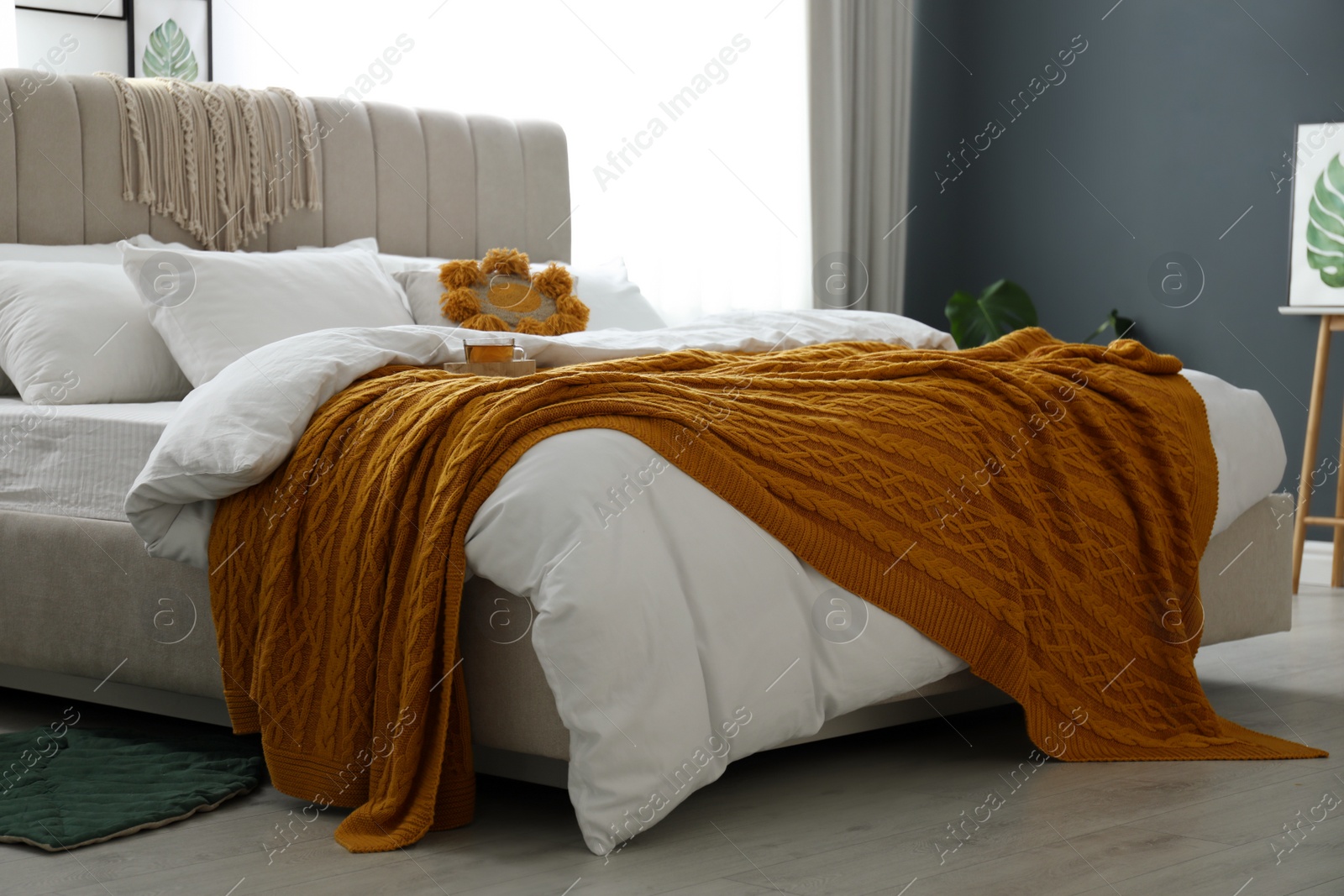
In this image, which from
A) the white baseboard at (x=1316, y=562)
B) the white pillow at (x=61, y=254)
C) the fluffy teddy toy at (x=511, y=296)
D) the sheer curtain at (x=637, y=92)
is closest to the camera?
the white pillow at (x=61, y=254)

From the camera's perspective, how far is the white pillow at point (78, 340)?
2.86 metres

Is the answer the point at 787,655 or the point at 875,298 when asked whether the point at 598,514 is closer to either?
the point at 787,655

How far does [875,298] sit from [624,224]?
1153mm

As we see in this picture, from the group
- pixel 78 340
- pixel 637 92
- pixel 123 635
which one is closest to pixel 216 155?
pixel 78 340

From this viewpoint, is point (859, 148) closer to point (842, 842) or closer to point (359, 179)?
point (359, 179)

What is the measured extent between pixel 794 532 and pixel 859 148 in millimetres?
3516

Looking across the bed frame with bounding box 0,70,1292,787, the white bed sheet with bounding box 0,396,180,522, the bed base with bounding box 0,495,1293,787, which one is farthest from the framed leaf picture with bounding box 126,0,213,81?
the bed base with bounding box 0,495,1293,787

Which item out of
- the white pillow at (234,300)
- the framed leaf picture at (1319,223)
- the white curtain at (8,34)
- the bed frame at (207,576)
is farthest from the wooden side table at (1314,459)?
the white curtain at (8,34)

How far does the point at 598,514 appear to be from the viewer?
1.86 meters


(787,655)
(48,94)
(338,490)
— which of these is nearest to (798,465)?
(787,655)

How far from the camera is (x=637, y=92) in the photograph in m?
4.70

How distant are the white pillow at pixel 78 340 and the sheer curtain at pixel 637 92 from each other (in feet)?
4.44

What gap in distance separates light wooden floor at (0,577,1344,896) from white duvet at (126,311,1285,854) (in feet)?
0.39

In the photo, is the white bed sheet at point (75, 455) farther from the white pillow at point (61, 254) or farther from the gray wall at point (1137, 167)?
the gray wall at point (1137, 167)
